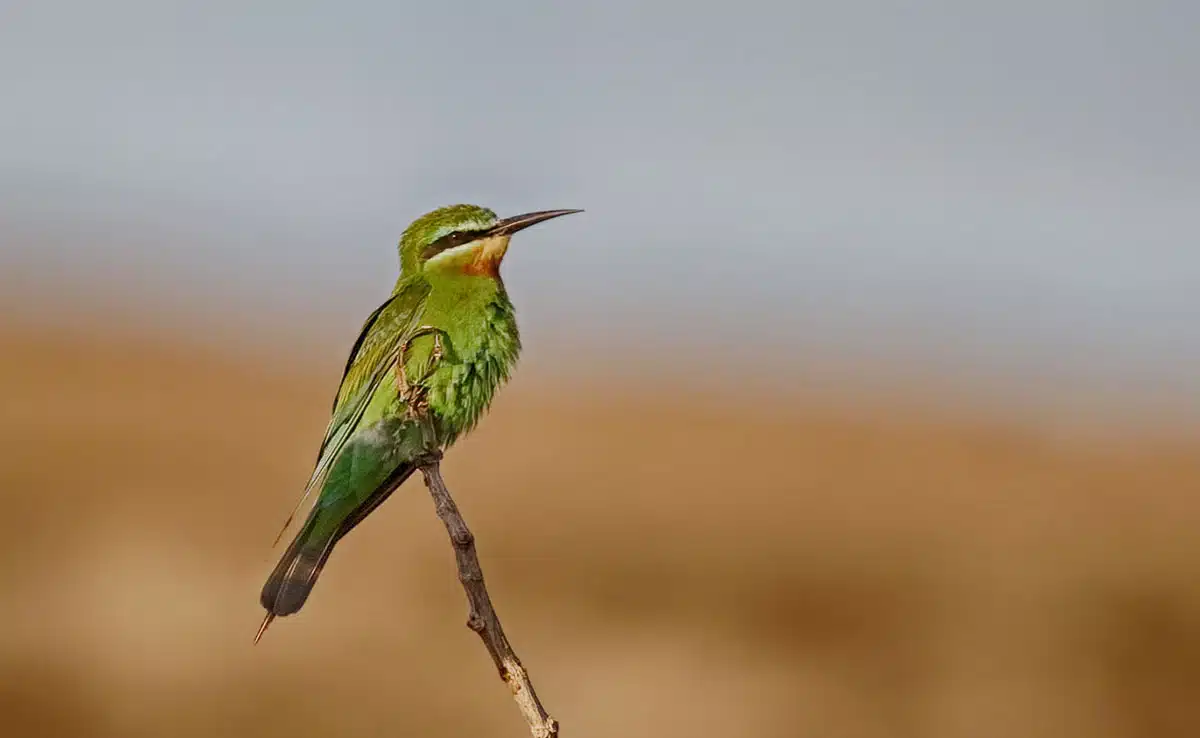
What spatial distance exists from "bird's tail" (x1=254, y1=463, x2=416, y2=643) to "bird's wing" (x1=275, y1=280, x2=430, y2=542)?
11cm

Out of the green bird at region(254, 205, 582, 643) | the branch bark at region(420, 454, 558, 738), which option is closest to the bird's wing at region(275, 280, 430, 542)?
the green bird at region(254, 205, 582, 643)

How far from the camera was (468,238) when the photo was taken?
125 inches

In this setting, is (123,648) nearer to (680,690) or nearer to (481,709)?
(481,709)

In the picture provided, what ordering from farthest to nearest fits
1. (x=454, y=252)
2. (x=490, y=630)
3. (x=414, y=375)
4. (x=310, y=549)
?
1. (x=454, y=252)
2. (x=414, y=375)
3. (x=310, y=549)
4. (x=490, y=630)

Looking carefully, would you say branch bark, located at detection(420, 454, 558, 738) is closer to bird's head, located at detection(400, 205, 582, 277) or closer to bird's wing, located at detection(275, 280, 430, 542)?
bird's wing, located at detection(275, 280, 430, 542)

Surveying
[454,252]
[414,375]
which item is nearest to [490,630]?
[414,375]

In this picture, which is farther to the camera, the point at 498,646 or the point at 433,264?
the point at 433,264

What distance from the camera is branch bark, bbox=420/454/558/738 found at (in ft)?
5.49

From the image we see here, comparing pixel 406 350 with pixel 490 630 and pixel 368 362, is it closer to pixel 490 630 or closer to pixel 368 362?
pixel 368 362

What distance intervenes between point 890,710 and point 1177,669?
184 cm

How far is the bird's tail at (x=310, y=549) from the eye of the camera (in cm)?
241

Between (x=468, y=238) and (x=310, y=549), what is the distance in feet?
2.95

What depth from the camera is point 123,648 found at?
7.20m

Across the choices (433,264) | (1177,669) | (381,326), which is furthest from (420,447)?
(1177,669)
